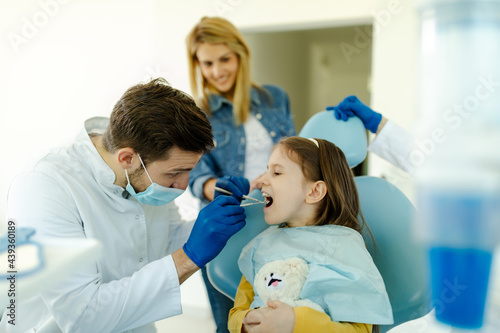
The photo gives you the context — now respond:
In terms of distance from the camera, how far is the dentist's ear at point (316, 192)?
1.33m

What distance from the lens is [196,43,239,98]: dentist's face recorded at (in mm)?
1842

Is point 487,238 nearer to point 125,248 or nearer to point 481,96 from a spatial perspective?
point 481,96

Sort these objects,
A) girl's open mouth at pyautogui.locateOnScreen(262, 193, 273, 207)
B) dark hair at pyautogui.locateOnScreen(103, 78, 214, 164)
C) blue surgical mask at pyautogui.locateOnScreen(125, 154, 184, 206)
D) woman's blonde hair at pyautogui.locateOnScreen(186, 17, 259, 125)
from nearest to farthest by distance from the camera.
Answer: dark hair at pyautogui.locateOnScreen(103, 78, 214, 164)
blue surgical mask at pyautogui.locateOnScreen(125, 154, 184, 206)
girl's open mouth at pyautogui.locateOnScreen(262, 193, 273, 207)
woman's blonde hair at pyautogui.locateOnScreen(186, 17, 259, 125)

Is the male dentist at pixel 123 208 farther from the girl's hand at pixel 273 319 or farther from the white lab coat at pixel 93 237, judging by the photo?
the girl's hand at pixel 273 319

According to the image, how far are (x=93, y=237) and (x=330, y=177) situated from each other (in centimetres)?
A: 70

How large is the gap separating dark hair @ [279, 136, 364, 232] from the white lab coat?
0.49 meters

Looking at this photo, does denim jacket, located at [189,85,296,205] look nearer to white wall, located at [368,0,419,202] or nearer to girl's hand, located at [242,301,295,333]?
white wall, located at [368,0,419,202]

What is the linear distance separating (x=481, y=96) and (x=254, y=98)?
1693mm

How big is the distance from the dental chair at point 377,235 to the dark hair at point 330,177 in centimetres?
6

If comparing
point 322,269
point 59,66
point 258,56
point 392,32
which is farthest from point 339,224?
point 59,66

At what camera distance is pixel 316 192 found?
1338 millimetres

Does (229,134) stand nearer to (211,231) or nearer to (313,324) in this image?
(211,231)

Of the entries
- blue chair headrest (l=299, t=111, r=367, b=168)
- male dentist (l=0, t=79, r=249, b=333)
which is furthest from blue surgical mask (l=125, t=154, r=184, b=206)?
blue chair headrest (l=299, t=111, r=367, b=168)

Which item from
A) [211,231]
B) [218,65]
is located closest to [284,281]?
[211,231]
